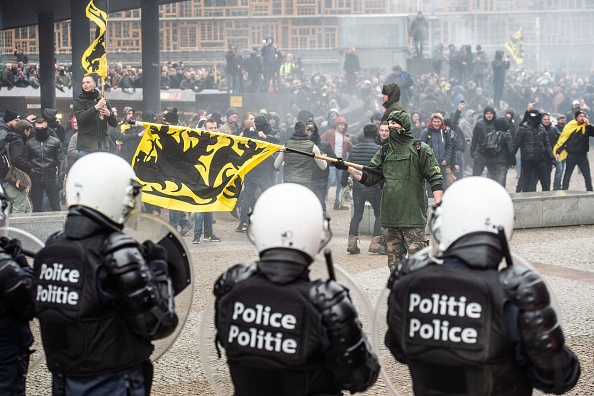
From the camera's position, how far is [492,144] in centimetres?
1495

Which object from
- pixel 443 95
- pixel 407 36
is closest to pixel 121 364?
pixel 443 95

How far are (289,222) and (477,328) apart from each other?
69 centimetres

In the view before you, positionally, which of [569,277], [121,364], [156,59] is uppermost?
[156,59]

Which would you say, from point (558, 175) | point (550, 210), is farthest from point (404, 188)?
point (558, 175)

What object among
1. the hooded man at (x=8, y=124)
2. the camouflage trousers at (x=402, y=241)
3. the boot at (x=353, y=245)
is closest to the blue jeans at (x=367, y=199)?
the boot at (x=353, y=245)

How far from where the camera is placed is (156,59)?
20.1 metres

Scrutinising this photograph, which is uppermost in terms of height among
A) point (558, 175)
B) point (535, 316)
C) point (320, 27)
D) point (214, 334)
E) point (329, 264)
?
point (320, 27)

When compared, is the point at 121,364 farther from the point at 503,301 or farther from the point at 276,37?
the point at 276,37

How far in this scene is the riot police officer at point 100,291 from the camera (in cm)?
359

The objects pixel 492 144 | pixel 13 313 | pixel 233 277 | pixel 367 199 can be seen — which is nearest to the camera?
pixel 233 277

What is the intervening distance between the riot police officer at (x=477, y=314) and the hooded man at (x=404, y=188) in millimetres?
4381

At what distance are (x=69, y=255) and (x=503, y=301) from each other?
4.95 feet

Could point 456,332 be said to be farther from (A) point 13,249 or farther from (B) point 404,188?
(B) point 404,188

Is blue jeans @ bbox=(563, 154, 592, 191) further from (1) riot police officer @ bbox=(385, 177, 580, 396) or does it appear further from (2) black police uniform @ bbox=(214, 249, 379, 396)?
(2) black police uniform @ bbox=(214, 249, 379, 396)
